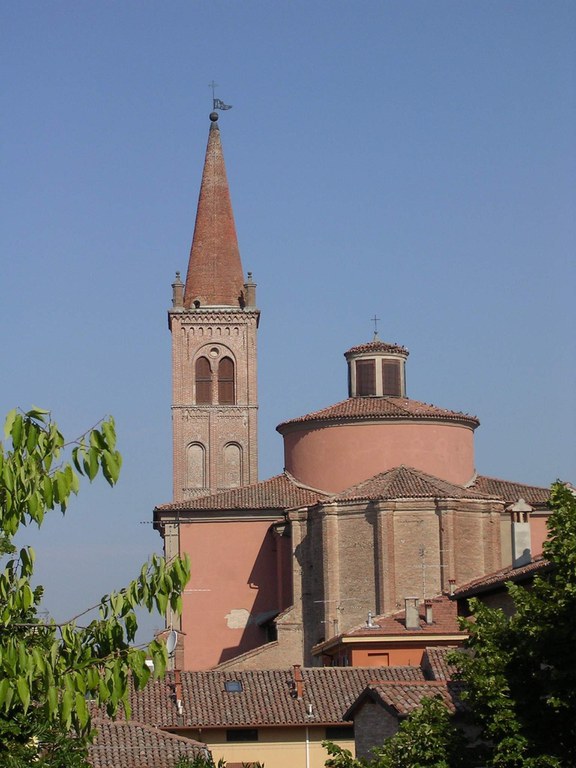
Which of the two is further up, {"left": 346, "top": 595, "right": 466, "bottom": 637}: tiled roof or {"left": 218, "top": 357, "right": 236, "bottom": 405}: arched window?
{"left": 218, "top": 357, "right": 236, "bottom": 405}: arched window

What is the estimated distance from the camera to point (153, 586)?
959cm

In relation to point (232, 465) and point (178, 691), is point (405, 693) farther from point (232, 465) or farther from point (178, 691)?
point (232, 465)

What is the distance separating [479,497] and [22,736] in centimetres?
3148

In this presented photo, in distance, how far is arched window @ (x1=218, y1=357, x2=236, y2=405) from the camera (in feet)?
217

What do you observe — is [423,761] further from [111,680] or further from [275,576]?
[275,576]

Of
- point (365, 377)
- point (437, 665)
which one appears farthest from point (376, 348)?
point (437, 665)

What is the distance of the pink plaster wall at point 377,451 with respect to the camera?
1922 inches

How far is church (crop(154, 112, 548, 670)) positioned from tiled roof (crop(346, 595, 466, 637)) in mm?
236

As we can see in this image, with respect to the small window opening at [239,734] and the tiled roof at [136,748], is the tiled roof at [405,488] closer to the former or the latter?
the small window opening at [239,734]

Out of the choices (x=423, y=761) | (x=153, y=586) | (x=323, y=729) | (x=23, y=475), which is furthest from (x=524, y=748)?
(x=323, y=729)

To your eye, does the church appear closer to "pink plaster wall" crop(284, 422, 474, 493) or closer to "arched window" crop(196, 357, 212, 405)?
"pink plaster wall" crop(284, 422, 474, 493)

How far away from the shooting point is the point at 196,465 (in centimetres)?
6488

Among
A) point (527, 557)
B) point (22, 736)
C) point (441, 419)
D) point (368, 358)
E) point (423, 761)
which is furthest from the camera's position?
point (368, 358)

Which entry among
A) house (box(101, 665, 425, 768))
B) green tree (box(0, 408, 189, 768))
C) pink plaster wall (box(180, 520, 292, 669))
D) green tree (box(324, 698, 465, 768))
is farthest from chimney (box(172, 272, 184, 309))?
green tree (box(0, 408, 189, 768))
